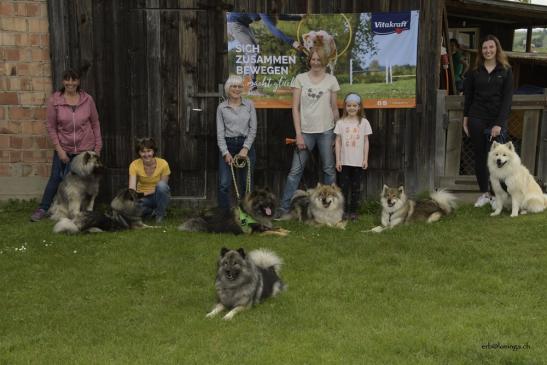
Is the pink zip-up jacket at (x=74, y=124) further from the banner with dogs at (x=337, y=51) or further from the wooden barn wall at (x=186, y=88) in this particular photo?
the banner with dogs at (x=337, y=51)

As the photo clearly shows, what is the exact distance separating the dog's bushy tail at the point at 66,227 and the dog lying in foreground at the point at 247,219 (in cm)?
119

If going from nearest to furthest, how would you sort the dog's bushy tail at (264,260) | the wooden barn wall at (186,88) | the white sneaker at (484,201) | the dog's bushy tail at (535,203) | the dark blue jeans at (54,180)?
the dog's bushy tail at (264,260) → the dog's bushy tail at (535,203) → the dark blue jeans at (54,180) → the white sneaker at (484,201) → the wooden barn wall at (186,88)

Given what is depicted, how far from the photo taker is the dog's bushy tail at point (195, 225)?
657 cm

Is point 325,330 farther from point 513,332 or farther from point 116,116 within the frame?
point 116,116

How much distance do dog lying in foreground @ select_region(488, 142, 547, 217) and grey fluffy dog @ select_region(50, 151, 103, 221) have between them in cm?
478

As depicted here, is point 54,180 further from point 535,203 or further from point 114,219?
point 535,203

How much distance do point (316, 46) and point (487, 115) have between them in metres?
2.31

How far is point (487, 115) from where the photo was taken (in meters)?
6.98

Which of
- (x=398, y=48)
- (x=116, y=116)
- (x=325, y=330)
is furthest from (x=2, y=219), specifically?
(x=398, y=48)

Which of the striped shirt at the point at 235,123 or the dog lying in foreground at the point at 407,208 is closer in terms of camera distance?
the dog lying in foreground at the point at 407,208

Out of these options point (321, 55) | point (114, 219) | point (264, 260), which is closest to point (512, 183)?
point (321, 55)

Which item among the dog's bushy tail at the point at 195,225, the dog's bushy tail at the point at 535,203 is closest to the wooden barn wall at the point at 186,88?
the dog's bushy tail at the point at 195,225

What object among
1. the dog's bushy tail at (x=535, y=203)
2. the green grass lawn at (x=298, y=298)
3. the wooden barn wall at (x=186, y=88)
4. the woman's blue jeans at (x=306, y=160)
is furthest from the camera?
the wooden barn wall at (x=186, y=88)

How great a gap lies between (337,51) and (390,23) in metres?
0.78
